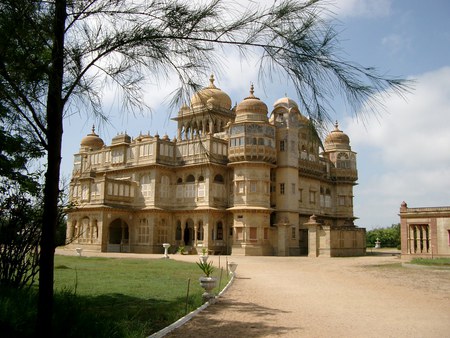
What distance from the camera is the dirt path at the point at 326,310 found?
802 centimetres

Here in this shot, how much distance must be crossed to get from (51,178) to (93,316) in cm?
280

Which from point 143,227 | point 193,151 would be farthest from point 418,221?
point 143,227

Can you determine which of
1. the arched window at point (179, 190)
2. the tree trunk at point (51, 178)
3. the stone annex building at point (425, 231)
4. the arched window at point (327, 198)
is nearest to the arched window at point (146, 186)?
the arched window at point (179, 190)

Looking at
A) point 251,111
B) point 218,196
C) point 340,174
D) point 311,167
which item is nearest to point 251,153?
point 251,111

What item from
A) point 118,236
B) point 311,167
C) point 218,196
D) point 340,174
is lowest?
point 118,236

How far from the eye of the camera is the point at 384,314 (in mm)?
9680

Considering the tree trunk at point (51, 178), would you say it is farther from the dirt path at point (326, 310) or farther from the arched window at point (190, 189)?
the arched window at point (190, 189)

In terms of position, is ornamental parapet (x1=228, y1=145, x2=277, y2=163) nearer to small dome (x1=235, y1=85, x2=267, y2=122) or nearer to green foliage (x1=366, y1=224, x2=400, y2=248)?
small dome (x1=235, y1=85, x2=267, y2=122)

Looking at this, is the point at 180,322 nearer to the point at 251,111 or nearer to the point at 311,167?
the point at 251,111

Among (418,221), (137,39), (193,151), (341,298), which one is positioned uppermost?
(193,151)

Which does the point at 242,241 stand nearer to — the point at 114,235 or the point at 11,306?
the point at 114,235

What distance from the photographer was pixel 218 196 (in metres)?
37.8

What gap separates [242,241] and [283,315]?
1027 inches

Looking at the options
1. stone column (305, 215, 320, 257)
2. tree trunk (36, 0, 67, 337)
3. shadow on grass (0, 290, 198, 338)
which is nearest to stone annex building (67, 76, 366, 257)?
stone column (305, 215, 320, 257)
